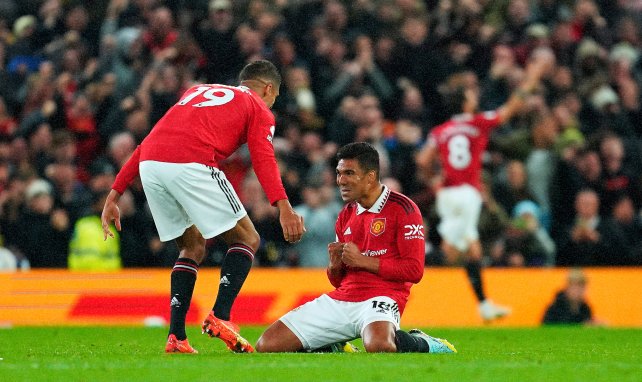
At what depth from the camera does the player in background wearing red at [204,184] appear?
7.97m

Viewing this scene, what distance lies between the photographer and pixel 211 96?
8289mm

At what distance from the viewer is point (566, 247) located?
618 inches

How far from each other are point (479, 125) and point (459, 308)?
7.27ft

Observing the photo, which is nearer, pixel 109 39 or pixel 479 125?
pixel 479 125

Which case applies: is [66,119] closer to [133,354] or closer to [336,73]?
[336,73]

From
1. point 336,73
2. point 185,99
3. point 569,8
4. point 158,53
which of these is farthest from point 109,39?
point 185,99

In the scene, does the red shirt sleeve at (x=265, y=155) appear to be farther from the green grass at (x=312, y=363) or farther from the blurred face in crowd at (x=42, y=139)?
the blurred face in crowd at (x=42, y=139)

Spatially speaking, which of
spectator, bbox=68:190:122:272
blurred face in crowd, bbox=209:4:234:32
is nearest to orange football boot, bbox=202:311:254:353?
spectator, bbox=68:190:122:272

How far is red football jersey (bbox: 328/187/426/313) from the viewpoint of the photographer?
27.0 ft

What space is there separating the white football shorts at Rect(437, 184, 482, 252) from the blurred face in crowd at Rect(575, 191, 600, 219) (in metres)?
1.37

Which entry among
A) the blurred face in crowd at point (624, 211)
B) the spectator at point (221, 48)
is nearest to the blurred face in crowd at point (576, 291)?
the blurred face in crowd at point (624, 211)

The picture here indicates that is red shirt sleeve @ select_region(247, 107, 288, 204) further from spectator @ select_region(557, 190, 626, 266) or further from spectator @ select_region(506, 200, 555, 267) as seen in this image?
spectator @ select_region(557, 190, 626, 266)

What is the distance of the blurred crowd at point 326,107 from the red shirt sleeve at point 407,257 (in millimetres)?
6872

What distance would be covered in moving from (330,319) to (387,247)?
0.63 m
